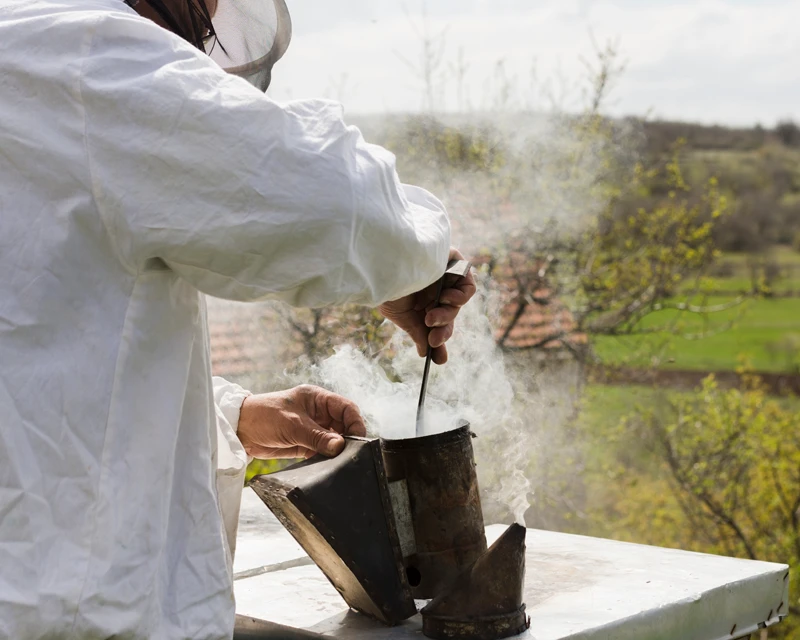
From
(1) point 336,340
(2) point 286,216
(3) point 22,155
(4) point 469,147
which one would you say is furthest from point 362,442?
(4) point 469,147

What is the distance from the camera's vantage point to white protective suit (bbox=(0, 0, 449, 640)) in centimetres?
122

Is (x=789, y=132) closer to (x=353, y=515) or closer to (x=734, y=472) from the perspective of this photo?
(x=734, y=472)

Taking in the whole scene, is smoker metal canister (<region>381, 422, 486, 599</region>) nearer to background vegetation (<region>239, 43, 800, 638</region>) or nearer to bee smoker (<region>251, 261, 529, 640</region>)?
bee smoker (<region>251, 261, 529, 640</region>)

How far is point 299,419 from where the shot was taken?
200 centimetres

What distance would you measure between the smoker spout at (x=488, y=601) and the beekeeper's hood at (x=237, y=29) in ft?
3.30

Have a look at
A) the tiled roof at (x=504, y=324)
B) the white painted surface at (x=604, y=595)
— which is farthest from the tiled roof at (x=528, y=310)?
the white painted surface at (x=604, y=595)

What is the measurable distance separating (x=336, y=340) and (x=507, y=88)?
2069mm

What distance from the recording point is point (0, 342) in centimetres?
126

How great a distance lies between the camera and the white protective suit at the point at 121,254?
1.22 m

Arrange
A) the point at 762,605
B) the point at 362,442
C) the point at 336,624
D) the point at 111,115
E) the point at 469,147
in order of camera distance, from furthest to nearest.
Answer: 1. the point at 469,147
2. the point at 762,605
3. the point at 336,624
4. the point at 362,442
5. the point at 111,115

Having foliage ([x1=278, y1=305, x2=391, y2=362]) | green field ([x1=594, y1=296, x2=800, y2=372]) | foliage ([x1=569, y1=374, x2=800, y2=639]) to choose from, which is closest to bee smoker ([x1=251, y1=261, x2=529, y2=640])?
foliage ([x1=278, y1=305, x2=391, y2=362])

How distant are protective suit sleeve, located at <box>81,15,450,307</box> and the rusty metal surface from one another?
0.58 m

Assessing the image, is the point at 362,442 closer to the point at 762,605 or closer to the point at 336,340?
the point at 762,605

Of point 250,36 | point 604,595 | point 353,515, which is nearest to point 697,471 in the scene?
point 604,595
